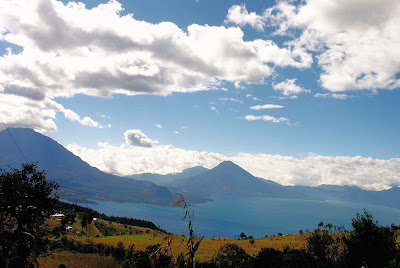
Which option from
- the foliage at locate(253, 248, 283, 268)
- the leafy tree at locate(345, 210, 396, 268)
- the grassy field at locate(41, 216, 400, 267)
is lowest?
the grassy field at locate(41, 216, 400, 267)

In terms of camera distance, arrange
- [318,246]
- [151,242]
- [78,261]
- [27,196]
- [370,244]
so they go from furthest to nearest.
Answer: [151,242], [318,246], [78,261], [370,244], [27,196]

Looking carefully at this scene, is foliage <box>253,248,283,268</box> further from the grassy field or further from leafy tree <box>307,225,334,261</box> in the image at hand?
leafy tree <box>307,225,334,261</box>

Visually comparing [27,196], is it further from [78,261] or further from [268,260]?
[268,260]

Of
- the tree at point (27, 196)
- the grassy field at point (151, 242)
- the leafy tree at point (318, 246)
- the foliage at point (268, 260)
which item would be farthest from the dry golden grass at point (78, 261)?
the leafy tree at point (318, 246)

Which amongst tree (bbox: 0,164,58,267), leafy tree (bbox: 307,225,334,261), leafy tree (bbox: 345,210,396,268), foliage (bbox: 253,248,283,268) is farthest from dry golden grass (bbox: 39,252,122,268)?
leafy tree (bbox: 345,210,396,268)

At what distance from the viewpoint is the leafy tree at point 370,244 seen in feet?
102

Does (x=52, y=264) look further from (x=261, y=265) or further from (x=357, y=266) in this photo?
(x=357, y=266)

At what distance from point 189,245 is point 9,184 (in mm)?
33362

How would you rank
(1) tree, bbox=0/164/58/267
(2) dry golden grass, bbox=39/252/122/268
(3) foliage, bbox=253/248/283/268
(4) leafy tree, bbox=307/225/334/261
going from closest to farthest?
(1) tree, bbox=0/164/58/267
(2) dry golden grass, bbox=39/252/122/268
(3) foliage, bbox=253/248/283/268
(4) leafy tree, bbox=307/225/334/261

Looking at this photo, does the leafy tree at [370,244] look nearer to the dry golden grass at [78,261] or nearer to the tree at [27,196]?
the dry golden grass at [78,261]

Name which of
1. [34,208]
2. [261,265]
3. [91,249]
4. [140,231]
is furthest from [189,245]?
[140,231]

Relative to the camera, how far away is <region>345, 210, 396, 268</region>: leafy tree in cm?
3109

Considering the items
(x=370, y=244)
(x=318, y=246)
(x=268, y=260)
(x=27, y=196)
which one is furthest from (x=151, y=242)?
(x=370, y=244)

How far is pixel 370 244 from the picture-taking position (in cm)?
3147
